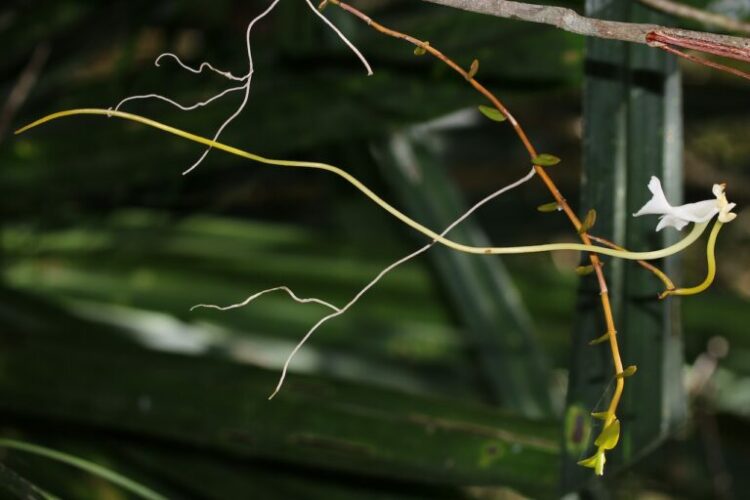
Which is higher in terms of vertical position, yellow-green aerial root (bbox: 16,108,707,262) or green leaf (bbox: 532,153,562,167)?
green leaf (bbox: 532,153,562,167)

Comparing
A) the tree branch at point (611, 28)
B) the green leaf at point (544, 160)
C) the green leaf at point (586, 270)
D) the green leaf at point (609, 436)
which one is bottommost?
the green leaf at point (609, 436)

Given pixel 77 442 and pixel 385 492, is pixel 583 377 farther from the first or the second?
pixel 77 442

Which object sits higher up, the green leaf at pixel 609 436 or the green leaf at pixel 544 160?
the green leaf at pixel 544 160

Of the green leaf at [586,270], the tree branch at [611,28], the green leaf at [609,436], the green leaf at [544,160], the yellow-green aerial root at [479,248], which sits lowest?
the green leaf at [609,436]

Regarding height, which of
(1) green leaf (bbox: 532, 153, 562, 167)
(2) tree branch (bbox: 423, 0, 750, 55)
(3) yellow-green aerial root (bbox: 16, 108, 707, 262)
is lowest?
(3) yellow-green aerial root (bbox: 16, 108, 707, 262)

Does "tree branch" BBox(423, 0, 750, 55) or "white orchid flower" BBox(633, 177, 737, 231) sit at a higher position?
"tree branch" BBox(423, 0, 750, 55)

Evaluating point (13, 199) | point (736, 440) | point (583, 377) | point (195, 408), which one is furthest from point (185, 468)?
point (736, 440)

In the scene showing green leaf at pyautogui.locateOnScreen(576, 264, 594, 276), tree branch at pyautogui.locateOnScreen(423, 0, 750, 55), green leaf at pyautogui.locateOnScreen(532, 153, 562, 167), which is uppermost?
tree branch at pyautogui.locateOnScreen(423, 0, 750, 55)

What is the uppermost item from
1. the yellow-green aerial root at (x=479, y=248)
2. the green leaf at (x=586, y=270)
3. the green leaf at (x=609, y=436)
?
the yellow-green aerial root at (x=479, y=248)

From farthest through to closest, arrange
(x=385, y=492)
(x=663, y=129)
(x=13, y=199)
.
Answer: (x=13, y=199) → (x=385, y=492) → (x=663, y=129)

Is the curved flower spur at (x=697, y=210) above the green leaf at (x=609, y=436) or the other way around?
above

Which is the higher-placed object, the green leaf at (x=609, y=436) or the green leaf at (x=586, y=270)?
the green leaf at (x=586, y=270)
